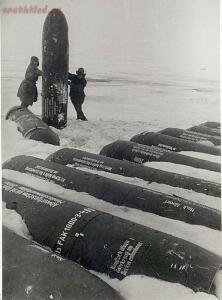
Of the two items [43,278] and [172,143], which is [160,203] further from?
[172,143]

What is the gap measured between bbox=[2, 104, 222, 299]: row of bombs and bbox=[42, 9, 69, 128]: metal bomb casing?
5.85ft

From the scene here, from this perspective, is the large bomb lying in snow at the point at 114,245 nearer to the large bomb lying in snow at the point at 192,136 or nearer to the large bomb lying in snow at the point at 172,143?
the large bomb lying in snow at the point at 172,143

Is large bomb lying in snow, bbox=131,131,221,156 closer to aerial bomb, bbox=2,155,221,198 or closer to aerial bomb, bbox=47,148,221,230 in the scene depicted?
aerial bomb, bbox=2,155,221,198

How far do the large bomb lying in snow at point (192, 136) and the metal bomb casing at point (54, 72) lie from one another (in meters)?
1.22

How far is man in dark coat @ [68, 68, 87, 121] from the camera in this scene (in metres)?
5.07

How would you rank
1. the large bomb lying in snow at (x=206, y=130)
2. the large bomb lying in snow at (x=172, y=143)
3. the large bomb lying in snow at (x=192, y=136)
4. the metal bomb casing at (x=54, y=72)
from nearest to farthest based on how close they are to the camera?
the large bomb lying in snow at (x=172, y=143), the large bomb lying in snow at (x=192, y=136), the metal bomb casing at (x=54, y=72), the large bomb lying in snow at (x=206, y=130)

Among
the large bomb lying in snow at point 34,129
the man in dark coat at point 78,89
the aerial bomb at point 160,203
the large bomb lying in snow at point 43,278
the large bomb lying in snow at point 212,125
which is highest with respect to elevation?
the man in dark coat at point 78,89

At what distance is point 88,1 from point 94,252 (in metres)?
1.65

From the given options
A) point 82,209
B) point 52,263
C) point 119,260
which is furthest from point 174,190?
point 52,263

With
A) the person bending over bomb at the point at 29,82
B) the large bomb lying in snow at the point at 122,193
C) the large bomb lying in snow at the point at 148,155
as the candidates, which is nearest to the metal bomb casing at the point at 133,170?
the large bomb lying in snow at the point at 122,193

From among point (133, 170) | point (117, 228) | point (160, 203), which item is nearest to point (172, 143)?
point (133, 170)

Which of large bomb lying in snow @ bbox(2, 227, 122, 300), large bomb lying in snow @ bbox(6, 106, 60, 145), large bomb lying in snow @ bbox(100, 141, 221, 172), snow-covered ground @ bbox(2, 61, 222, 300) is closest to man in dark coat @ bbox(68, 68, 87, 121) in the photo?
snow-covered ground @ bbox(2, 61, 222, 300)

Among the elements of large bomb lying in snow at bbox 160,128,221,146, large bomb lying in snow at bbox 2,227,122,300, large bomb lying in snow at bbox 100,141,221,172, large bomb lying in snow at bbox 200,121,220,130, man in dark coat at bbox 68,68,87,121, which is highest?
man in dark coat at bbox 68,68,87,121

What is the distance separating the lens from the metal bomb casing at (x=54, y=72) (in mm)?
4562
